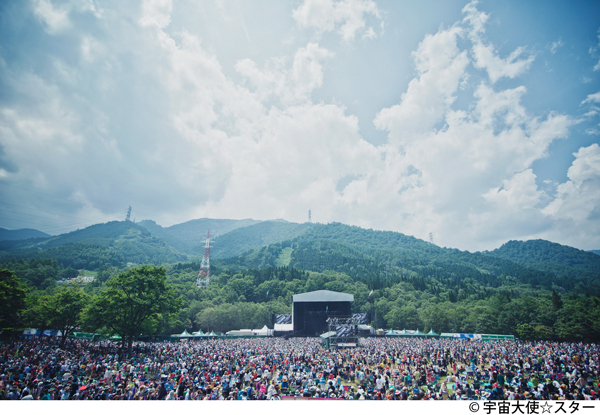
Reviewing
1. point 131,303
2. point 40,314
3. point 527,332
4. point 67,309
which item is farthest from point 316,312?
point 40,314

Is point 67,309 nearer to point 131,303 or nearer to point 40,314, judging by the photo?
point 40,314

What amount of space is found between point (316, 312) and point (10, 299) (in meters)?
45.4

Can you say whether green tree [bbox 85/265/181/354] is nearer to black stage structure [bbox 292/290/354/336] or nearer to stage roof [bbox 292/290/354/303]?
stage roof [bbox 292/290/354/303]

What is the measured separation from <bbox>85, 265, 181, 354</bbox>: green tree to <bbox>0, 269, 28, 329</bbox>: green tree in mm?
8493

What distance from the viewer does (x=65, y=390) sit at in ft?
40.1

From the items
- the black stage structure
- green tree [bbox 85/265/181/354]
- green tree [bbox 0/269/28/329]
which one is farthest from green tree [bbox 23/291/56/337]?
the black stage structure

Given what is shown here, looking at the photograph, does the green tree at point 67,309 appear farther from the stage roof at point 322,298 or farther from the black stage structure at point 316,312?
the black stage structure at point 316,312

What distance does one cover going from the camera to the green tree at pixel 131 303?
30328 millimetres

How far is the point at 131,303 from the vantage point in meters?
30.4

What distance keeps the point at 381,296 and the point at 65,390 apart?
Result: 91.6 metres

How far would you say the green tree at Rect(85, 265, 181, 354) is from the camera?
30.3 metres
